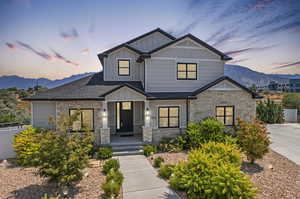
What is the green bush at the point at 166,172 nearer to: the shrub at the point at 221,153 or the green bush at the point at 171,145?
the shrub at the point at 221,153

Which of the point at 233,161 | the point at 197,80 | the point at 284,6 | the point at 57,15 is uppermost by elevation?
the point at 284,6

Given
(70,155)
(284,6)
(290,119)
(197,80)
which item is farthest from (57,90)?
(290,119)

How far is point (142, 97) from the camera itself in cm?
1030

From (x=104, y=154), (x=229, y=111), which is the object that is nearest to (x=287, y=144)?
(x=229, y=111)

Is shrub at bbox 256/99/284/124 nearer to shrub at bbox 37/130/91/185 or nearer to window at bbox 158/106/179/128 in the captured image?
window at bbox 158/106/179/128

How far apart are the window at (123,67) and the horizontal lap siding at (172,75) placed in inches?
83.9

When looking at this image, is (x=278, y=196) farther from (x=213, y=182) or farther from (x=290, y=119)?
(x=290, y=119)

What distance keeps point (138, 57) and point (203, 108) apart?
6.56m

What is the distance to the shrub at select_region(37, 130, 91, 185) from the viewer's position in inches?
202

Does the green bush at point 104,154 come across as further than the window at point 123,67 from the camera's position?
No

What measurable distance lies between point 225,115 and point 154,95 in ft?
18.3

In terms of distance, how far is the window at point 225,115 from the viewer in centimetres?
1139

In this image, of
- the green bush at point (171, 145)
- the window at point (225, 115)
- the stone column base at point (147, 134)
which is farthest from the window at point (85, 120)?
the window at point (225, 115)

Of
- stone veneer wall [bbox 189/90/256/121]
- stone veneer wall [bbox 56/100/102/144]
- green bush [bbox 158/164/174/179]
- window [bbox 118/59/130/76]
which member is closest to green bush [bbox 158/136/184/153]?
stone veneer wall [bbox 189/90/256/121]
